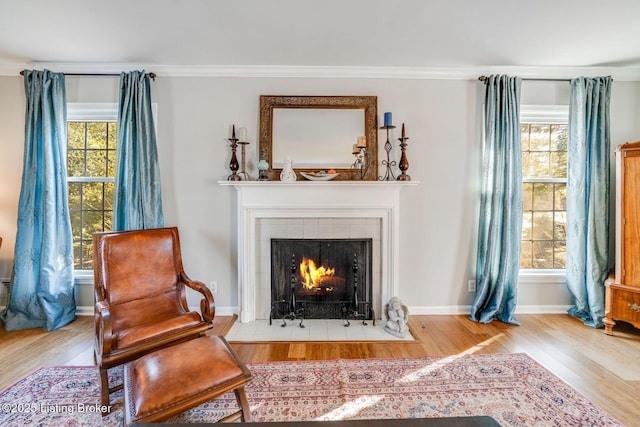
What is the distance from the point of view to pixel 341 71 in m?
3.03

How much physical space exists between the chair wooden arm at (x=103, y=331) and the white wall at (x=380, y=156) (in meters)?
1.35

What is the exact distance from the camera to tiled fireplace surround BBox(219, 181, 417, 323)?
2.95 meters

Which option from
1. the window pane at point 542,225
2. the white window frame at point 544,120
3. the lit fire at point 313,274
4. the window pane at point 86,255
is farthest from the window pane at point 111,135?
the window pane at point 542,225

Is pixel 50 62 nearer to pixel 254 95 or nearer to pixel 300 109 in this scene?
pixel 254 95

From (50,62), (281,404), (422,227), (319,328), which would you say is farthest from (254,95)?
(281,404)

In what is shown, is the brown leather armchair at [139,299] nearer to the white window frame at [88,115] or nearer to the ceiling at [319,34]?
the white window frame at [88,115]

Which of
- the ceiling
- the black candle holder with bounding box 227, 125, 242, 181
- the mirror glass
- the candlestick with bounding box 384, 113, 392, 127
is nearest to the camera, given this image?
the ceiling

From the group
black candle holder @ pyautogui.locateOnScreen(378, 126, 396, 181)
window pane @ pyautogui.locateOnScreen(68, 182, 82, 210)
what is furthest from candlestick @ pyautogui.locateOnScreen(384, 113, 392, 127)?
window pane @ pyautogui.locateOnScreen(68, 182, 82, 210)

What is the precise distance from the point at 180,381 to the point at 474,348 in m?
2.25

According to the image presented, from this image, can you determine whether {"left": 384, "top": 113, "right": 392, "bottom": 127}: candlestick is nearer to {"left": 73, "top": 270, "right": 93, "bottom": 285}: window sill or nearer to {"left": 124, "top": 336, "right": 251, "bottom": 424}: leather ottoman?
{"left": 124, "top": 336, "right": 251, "bottom": 424}: leather ottoman

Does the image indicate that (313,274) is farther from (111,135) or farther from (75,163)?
(75,163)

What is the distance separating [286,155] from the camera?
3037 millimetres

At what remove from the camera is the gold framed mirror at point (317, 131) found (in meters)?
3.03

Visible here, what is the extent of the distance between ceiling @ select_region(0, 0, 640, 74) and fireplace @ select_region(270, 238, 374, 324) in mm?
1795
